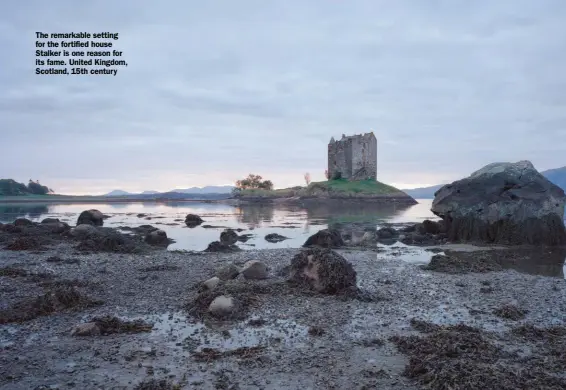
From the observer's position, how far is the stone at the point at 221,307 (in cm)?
999

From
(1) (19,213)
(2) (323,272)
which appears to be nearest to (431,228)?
(2) (323,272)

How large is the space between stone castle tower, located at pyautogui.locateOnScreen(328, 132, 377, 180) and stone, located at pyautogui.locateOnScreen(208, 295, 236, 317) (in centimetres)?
11151

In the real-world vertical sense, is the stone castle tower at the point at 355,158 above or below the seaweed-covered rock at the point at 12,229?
above

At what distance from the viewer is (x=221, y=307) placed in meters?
10.1

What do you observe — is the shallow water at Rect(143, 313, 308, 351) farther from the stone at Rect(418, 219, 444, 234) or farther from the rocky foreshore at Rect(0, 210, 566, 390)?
the stone at Rect(418, 219, 444, 234)

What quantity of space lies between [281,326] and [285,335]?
0.62 m

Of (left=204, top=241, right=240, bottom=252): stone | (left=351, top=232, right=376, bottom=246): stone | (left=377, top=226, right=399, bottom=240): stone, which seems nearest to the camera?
(left=204, top=241, right=240, bottom=252): stone

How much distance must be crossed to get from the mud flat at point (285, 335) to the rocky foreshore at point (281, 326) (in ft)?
0.11

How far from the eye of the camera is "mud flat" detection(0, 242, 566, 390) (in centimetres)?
684

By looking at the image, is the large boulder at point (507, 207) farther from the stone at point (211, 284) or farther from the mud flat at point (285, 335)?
the stone at point (211, 284)

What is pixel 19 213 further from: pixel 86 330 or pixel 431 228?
pixel 86 330

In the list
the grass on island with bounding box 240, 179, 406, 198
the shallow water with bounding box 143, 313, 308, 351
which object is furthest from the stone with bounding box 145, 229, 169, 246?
the grass on island with bounding box 240, 179, 406, 198

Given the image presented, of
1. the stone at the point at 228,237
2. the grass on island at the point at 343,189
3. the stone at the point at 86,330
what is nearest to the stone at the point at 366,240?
the stone at the point at 228,237

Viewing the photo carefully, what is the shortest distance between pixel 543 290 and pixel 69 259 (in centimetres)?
1798
